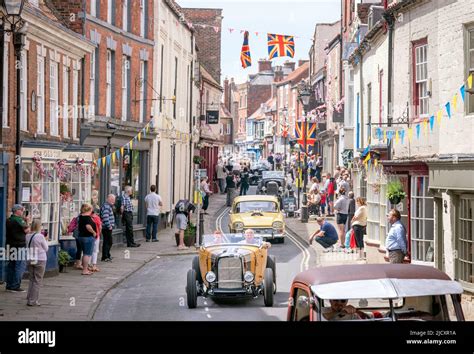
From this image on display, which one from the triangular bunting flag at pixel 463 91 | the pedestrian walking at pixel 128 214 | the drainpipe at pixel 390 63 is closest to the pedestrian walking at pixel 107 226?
the pedestrian walking at pixel 128 214

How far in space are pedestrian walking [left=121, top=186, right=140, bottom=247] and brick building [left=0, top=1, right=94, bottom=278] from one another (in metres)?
2.83

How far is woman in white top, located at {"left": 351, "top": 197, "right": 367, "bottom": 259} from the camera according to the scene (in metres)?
28.0

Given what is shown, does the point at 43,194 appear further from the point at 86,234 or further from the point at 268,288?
the point at 268,288

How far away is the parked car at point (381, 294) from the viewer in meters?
9.36

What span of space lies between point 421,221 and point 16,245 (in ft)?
30.3

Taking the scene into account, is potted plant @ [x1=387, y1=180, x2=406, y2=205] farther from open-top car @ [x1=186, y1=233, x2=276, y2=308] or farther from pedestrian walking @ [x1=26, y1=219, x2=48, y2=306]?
pedestrian walking @ [x1=26, y1=219, x2=48, y2=306]

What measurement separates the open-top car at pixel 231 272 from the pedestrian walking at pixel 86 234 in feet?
17.4

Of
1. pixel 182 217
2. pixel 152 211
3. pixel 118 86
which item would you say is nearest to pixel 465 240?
pixel 182 217

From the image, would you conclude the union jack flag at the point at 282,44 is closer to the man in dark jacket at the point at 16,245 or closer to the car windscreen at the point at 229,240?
the car windscreen at the point at 229,240

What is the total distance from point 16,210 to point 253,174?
5276 centimetres

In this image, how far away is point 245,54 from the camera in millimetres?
48594

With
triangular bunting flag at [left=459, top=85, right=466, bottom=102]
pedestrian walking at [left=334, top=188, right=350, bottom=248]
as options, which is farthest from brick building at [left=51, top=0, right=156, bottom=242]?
triangular bunting flag at [left=459, top=85, right=466, bottom=102]
